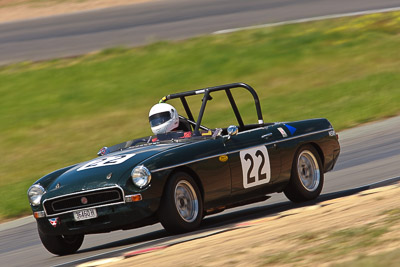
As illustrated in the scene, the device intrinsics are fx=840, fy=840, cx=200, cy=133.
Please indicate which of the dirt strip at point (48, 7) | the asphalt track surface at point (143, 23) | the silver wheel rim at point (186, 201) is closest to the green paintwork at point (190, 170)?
the silver wheel rim at point (186, 201)

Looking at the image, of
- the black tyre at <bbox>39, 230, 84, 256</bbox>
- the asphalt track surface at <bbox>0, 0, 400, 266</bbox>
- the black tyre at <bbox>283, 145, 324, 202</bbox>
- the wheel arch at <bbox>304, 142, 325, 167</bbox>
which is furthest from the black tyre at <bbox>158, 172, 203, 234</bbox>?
the wheel arch at <bbox>304, 142, 325, 167</bbox>

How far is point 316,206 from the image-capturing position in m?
8.47

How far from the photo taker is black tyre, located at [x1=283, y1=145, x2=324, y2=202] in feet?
30.0

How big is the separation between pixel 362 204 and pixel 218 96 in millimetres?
11207

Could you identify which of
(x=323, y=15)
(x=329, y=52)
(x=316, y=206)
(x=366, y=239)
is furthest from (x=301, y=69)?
(x=366, y=239)

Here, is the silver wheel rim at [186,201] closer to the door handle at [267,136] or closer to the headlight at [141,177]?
the headlight at [141,177]

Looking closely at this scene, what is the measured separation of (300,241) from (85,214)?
2339 mm

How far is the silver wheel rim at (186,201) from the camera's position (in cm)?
770

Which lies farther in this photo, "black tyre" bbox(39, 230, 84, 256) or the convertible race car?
"black tyre" bbox(39, 230, 84, 256)

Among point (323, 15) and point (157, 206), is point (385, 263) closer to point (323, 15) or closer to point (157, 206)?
point (157, 206)

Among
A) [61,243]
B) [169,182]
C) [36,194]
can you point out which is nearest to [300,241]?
[169,182]

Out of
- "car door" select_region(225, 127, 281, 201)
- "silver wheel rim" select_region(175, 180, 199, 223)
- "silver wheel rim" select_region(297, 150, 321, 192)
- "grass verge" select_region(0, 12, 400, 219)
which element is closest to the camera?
"silver wheel rim" select_region(175, 180, 199, 223)

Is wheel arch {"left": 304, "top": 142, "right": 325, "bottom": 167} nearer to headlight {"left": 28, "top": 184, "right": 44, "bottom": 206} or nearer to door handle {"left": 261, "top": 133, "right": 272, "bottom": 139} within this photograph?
door handle {"left": 261, "top": 133, "right": 272, "bottom": 139}

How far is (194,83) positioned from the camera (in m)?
18.8
